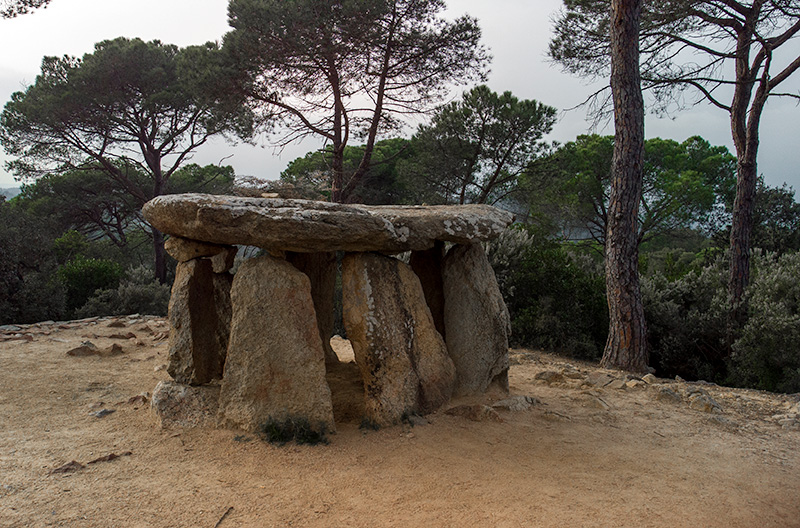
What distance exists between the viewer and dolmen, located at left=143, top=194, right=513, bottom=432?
4082 millimetres

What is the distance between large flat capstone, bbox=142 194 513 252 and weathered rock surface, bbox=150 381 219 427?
51.1 inches

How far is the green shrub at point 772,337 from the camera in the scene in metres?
7.46

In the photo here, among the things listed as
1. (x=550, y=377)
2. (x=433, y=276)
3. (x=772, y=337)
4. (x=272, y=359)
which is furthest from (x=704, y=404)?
(x=272, y=359)

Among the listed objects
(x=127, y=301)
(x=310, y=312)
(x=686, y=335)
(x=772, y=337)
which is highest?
(x=310, y=312)

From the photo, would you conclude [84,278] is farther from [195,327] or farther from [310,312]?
[310,312]

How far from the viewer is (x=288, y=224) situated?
158 inches

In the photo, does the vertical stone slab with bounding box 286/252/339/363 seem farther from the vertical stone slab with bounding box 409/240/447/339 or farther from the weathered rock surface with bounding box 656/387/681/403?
the weathered rock surface with bounding box 656/387/681/403

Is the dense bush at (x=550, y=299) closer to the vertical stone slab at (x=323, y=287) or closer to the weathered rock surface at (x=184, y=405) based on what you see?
the vertical stone slab at (x=323, y=287)

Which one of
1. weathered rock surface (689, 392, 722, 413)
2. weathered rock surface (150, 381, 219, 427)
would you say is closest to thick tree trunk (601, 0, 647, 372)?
weathered rock surface (689, 392, 722, 413)

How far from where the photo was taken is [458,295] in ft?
17.3

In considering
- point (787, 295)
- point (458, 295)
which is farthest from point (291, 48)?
point (787, 295)

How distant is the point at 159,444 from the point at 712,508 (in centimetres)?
371

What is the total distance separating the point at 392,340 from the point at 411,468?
113 centimetres

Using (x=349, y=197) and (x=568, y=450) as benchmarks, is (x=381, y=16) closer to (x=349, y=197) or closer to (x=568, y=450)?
(x=349, y=197)
